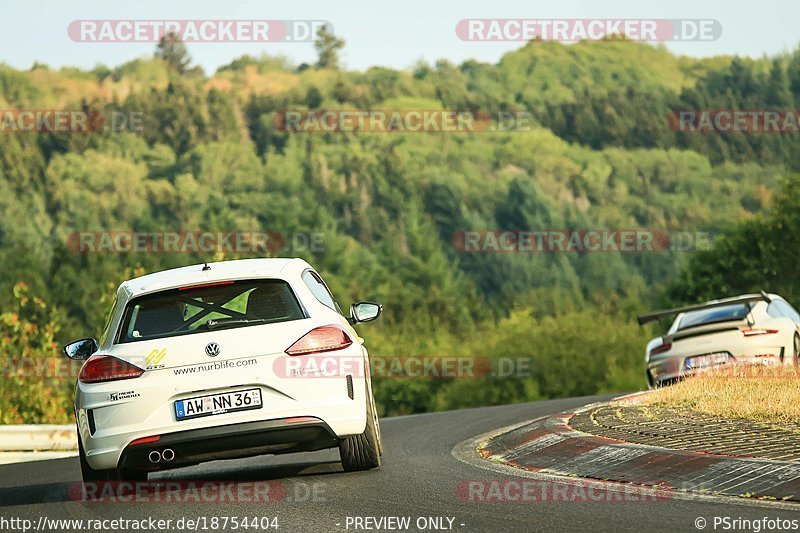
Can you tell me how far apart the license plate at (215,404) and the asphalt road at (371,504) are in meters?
0.62

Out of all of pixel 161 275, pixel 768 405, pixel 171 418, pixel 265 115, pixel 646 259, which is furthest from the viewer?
pixel 265 115

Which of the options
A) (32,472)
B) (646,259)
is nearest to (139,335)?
(32,472)

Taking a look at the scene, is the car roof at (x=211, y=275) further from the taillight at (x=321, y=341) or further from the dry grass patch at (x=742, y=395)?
the dry grass patch at (x=742, y=395)

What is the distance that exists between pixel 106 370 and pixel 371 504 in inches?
95.5

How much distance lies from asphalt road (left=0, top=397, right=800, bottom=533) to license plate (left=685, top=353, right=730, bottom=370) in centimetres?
690

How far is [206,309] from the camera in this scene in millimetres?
10422

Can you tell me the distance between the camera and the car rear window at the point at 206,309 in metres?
10.1

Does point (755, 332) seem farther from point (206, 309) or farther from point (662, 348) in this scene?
point (206, 309)

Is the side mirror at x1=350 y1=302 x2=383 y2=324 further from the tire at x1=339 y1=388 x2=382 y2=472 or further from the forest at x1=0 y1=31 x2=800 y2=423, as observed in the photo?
the forest at x1=0 y1=31 x2=800 y2=423

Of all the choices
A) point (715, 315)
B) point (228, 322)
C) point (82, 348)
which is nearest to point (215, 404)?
point (228, 322)

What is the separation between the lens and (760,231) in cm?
8094

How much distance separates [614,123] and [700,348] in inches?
7153

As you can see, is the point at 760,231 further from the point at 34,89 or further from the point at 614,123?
the point at 34,89

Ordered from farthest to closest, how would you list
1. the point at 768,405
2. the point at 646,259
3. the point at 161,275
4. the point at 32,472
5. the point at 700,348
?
the point at 646,259, the point at 700,348, the point at 32,472, the point at 768,405, the point at 161,275
